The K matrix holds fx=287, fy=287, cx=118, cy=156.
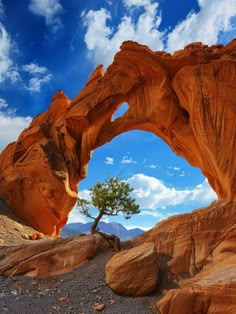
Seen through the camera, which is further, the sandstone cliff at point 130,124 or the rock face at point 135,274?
the sandstone cliff at point 130,124

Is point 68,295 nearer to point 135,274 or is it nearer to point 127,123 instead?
point 135,274

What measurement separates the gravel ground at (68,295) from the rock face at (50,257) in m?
0.36

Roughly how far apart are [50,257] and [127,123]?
1397 cm

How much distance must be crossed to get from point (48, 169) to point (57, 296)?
13149 millimetres

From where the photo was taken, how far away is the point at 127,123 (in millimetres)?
22828

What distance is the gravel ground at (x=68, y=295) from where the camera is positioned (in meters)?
7.92

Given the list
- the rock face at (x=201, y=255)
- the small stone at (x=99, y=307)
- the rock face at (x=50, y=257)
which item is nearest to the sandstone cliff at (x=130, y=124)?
the rock face at (x=201, y=255)

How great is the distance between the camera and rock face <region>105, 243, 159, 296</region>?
335 inches

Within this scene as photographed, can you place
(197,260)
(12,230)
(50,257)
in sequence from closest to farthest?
(197,260), (50,257), (12,230)

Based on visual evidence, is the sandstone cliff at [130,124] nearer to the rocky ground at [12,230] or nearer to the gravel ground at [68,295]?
the rocky ground at [12,230]

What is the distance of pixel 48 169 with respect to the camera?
69.2 feet

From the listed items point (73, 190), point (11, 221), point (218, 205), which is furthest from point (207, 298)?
point (73, 190)

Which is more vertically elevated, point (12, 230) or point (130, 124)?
point (130, 124)

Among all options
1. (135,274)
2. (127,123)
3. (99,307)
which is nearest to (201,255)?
(135,274)
